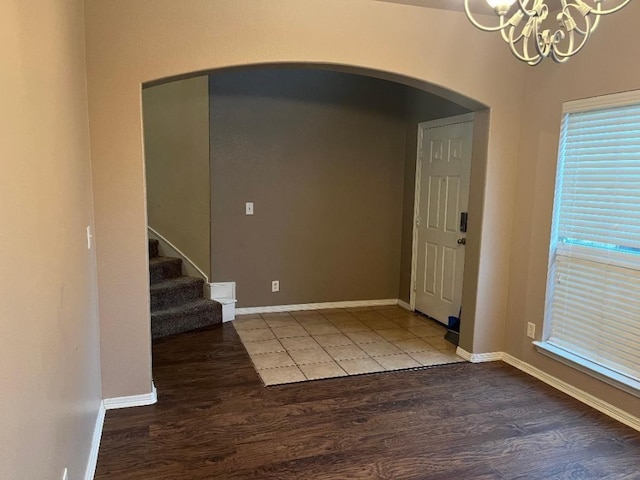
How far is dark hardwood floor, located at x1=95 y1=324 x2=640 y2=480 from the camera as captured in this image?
231 centimetres

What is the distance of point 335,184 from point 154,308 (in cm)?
221

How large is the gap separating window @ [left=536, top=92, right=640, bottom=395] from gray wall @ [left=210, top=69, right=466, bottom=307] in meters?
1.47

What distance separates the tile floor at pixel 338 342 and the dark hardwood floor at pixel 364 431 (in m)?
0.16

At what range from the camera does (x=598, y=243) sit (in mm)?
2977

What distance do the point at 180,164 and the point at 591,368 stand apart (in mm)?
→ 3962

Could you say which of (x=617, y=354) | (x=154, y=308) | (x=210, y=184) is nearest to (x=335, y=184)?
(x=210, y=184)

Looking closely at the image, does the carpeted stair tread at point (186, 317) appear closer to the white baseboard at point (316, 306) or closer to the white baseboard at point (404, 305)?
the white baseboard at point (316, 306)

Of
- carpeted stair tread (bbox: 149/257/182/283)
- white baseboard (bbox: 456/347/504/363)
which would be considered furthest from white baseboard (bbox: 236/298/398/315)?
white baseboard (bbox: 456/347/504/363)

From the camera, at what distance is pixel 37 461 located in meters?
1.33

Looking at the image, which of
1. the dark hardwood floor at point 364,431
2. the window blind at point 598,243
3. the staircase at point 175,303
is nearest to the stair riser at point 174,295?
the staircase at point 175,303

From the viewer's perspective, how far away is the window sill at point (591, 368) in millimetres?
2744

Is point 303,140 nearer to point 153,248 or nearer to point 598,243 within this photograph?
point 153,248

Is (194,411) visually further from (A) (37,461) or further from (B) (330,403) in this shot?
(A) (37,461)

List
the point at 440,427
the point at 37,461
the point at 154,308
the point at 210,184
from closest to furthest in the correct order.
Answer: the point at 37,461 < the point at 440,427 < the point at 154,308 < the point at 210,184
